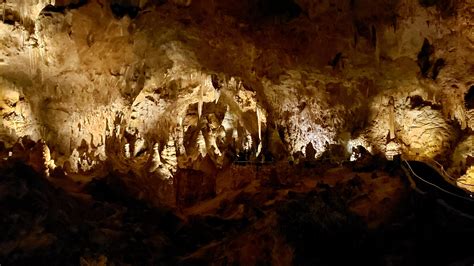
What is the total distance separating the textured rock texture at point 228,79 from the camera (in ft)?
51.2

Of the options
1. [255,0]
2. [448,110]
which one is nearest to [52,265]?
[255,0]

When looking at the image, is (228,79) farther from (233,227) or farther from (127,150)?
(233,227)

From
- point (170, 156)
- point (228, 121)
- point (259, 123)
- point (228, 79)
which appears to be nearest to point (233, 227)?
point (170, 156)

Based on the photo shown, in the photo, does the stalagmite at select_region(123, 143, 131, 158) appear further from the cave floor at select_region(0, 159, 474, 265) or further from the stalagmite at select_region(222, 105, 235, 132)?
the cave floor at select_region(0, 159, 474, 265)

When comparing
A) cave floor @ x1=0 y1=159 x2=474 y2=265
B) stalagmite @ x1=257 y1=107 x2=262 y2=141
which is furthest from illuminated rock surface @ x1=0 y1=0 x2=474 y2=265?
cave floor @ x1=0 y1=159 x2=474 y2=265

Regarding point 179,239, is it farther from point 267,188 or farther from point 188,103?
point 188,103

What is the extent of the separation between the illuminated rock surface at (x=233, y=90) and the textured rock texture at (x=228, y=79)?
4 cm

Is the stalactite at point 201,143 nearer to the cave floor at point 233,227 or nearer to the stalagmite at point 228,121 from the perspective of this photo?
the stalagmite at point 228,121

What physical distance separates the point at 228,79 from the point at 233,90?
45 centimetres

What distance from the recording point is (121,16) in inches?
631

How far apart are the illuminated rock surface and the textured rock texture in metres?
0.04

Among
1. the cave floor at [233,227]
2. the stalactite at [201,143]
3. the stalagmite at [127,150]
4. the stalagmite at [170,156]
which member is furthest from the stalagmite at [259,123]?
the cave floor at [233,227]

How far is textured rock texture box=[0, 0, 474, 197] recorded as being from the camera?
1559 cm

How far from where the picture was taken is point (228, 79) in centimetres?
1611
